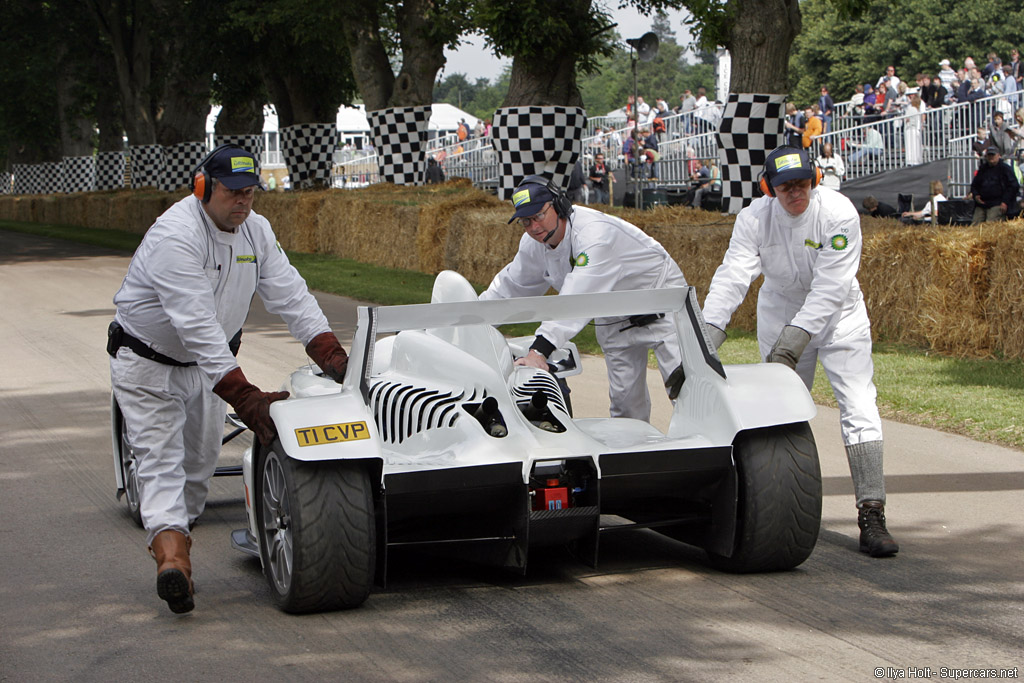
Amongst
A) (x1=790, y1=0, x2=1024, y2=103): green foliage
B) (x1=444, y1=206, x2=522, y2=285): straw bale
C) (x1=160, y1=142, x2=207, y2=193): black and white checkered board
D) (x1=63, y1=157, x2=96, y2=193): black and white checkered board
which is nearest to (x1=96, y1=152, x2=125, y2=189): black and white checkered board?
(x1=63, y1=157, x2=96, y2=193): black and white checkered board

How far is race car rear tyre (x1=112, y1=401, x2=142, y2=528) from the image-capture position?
20.4 ft

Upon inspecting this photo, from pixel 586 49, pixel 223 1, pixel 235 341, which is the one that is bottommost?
pixel 235 341

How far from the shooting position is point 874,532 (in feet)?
17.9

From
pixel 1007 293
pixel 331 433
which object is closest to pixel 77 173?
pixel 1007 293

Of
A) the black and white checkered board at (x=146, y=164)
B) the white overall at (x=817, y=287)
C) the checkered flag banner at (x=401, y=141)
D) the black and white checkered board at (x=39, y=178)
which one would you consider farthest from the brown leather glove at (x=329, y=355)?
the black and white checkered board at (x=39, y=178)

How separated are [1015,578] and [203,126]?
35085 millimetres

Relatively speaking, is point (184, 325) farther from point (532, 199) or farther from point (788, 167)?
point (788, 167)

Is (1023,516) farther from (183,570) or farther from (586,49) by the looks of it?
(586,49)

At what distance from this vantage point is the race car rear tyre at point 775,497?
496 centimetres

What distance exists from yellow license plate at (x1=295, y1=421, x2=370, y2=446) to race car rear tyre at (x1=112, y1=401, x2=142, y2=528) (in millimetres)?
1880

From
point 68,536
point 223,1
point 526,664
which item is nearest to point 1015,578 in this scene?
point 526,664

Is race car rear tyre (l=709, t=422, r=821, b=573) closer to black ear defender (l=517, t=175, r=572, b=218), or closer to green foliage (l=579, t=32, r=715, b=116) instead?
black ear defender (l=517, t=175, r=572, b=218)

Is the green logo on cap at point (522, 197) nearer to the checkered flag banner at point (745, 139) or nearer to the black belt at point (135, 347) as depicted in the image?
the black belt at point (135, 347)

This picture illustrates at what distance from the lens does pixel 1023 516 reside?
6.09 m
